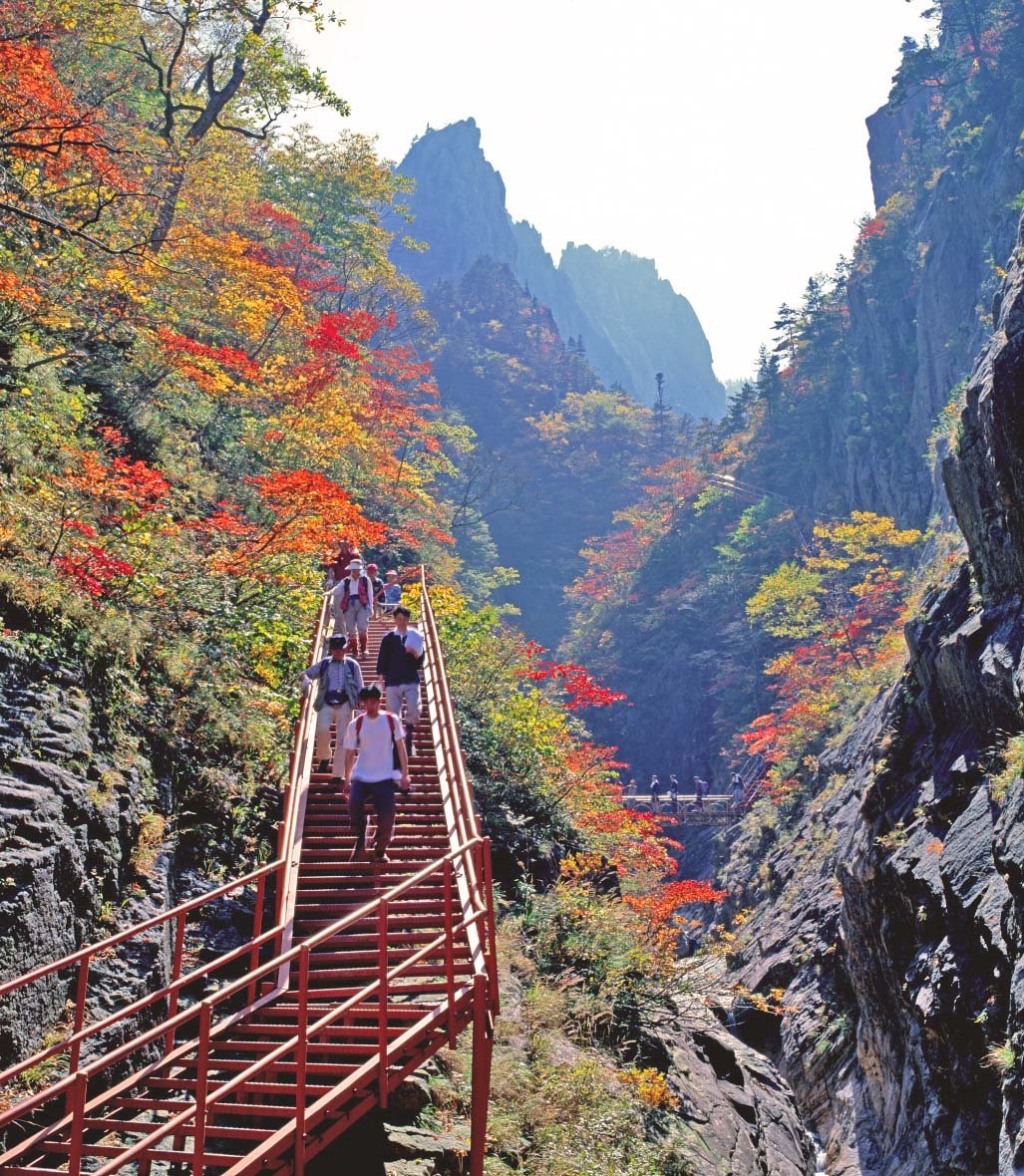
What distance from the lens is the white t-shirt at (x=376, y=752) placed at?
730 cm

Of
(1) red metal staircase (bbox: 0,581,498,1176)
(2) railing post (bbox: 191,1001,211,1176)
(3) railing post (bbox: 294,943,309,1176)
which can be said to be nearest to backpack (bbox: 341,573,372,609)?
(1) red metal staircase (bbox: 0,581,498,1176)

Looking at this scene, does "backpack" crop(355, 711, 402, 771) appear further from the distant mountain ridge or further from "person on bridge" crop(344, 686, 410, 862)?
the distant mountain ridge

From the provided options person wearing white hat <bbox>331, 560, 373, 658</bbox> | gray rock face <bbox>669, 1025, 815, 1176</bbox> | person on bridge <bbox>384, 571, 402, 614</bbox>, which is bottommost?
gray rock face <bbox>669, 1025, 815, 1176</bbox>

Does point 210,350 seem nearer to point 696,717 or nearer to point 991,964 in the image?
point 991,964

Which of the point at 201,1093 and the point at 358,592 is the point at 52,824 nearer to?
the point at 201,1093

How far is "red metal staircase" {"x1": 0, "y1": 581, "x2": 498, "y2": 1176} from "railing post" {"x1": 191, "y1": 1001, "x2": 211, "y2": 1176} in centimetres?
1

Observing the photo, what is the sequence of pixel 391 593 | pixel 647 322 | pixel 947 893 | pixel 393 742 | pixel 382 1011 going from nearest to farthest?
pixel 382 1011
pixel 393 742
pixel 947 893
pixel 391 593
pixel 647 322

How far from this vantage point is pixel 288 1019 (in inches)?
250

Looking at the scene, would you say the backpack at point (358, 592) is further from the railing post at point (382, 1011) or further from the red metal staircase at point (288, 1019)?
the railing post at point (382, 1011)

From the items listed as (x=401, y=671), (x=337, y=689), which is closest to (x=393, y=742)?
(x=337, y=689)

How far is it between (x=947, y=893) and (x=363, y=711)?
22.5ft

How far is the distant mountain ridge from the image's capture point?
101m

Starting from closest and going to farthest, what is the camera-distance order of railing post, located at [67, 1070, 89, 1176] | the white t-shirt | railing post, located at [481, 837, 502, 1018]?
railing post, located at [67, 1070, 89, 1176] → railing post, located at [481, 837, 502, 1018] → the white t-shirt

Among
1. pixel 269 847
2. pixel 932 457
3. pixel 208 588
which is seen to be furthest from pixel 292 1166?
pixel 932 457
